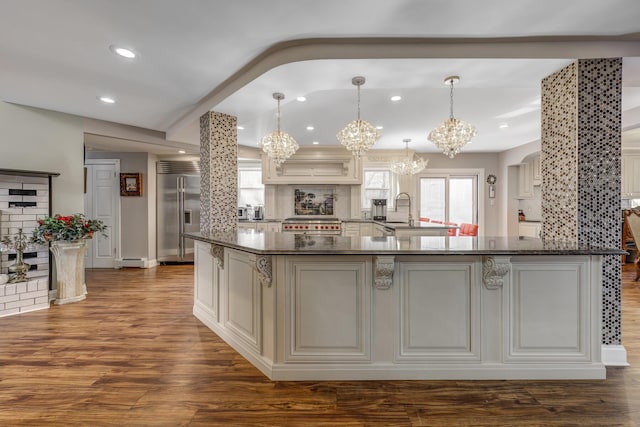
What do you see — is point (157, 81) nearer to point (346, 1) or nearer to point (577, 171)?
point (346, 1)

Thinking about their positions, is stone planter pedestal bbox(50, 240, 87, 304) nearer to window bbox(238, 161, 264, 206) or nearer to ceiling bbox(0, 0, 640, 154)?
ceiling bbox(0, 0, 640, 154)

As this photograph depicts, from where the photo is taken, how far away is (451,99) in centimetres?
361

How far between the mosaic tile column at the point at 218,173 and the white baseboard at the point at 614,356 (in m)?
3.63

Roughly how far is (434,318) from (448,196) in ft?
18.6

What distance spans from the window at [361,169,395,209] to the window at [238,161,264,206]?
2.37 metres

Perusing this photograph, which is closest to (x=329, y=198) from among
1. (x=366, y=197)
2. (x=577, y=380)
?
(x=366, y=197)

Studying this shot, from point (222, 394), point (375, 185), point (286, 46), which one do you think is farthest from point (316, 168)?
point (222, 394)

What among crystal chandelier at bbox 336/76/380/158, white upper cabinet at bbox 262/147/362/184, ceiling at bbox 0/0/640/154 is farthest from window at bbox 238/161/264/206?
crystal chandelier at bbox 336/76/380/158

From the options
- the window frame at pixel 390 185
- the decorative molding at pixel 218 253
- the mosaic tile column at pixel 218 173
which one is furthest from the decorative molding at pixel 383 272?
the window frame at pixel 390 185

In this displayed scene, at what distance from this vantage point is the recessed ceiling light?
7.88 ft

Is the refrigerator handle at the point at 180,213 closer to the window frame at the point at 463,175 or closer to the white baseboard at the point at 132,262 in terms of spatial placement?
the white baseboard at the point at 132,262

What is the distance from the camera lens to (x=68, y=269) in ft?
12.9

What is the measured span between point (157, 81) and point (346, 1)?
6.79 ft

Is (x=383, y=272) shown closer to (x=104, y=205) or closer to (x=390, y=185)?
(x=390, y=185)
